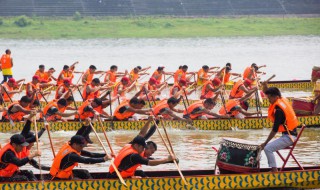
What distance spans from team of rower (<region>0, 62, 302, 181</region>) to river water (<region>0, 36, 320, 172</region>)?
2.11 feet

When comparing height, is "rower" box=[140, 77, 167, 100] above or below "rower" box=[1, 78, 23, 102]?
below

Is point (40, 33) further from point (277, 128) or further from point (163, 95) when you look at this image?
point (277, 128)

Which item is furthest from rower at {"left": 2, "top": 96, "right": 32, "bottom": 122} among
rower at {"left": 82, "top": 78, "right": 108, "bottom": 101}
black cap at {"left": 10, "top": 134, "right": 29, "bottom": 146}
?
black cap at {"left": 10, "top": 134, "right": 29, "bottom": 146}

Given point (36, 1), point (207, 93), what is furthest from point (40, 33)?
point (207, 93)

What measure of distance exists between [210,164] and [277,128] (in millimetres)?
3739

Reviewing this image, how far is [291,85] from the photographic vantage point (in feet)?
103

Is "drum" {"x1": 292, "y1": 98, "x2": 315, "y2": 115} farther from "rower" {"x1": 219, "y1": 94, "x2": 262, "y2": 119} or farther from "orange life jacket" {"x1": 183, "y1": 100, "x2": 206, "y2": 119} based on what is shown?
"orange life jacket" {"x1": 183, "y1": 100, "x2": 206, "y2": 119}

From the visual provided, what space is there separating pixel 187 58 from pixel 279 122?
36.3 meters

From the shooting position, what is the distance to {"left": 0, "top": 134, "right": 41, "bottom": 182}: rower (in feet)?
46.2

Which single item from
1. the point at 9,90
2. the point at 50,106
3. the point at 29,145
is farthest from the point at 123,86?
the point at 29,145

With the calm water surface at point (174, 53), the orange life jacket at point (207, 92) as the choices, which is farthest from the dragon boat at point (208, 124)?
the calm water surface at point (174, 53)

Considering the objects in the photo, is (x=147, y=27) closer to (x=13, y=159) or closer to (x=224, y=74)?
(x=224, y=74)

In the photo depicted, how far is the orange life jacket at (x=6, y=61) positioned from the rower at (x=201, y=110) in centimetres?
1141

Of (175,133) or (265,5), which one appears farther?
(265,5)
